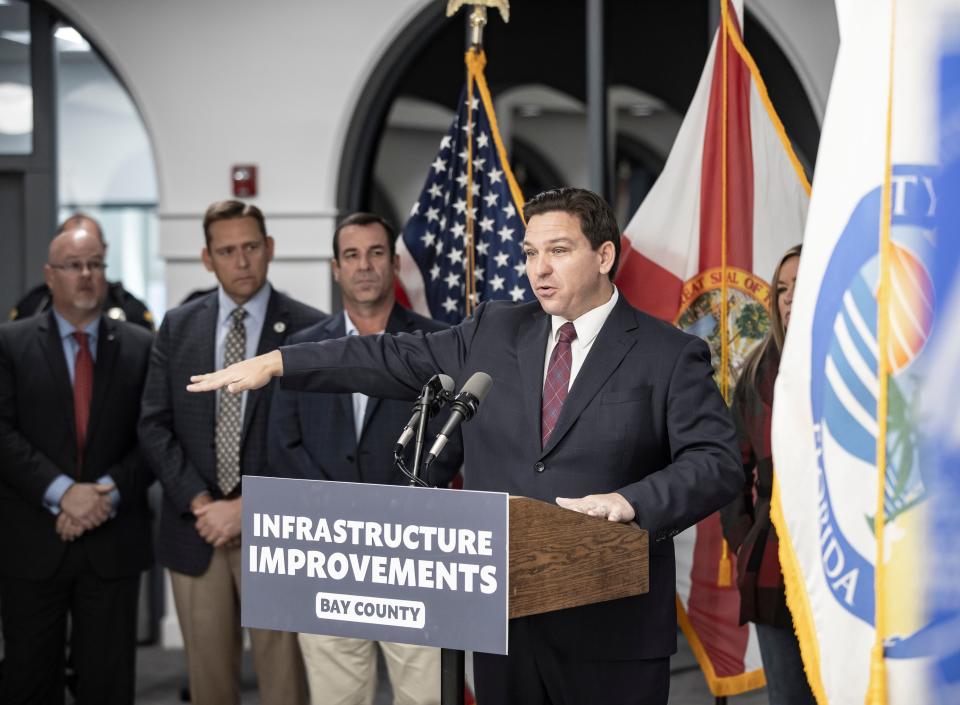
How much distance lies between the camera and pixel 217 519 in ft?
10.5

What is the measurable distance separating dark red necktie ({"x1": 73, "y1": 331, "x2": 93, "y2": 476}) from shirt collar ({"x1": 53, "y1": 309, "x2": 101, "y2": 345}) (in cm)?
1

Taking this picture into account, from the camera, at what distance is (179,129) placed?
514 centimetres

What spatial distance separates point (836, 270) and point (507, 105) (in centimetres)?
405

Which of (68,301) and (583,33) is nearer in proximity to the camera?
(68,301)

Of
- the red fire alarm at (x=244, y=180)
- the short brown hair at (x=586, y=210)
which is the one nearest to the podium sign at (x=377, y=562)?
the short brown hair at (x=586, y=210)

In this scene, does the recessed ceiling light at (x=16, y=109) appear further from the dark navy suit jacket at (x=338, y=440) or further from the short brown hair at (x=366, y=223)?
the dark navy suit jacket at (x=338, y=440)

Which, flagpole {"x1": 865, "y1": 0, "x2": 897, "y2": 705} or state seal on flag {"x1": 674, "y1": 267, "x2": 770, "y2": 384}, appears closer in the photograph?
flagpole {"x1": 865, "y1": 0, "x2": 897, "y2": 705}

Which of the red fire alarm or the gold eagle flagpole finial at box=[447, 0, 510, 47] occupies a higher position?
the gold eagle flagpole finial at box=[447, 0, 510, 47]

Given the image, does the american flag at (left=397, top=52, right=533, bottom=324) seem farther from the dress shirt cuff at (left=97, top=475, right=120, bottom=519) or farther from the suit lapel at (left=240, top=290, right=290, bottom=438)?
the dress shirt cuff at (left=97, top=475, right=120, bottom=519)

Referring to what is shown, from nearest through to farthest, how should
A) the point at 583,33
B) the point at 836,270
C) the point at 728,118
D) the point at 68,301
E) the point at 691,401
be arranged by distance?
1. the point at 836,270
2. the point at 691,401
3. the point at 728,118
4. the point at 68,301
5. the point at 583,33

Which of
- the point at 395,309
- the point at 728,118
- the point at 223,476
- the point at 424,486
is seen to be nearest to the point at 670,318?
the point at 728,118

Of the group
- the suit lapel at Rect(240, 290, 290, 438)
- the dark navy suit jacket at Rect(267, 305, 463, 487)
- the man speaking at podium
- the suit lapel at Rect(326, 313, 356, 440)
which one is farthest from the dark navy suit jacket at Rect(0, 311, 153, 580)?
the man speaking at podium

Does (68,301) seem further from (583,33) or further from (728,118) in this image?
(583,33)

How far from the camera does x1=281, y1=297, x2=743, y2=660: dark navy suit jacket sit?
2.17 meters
